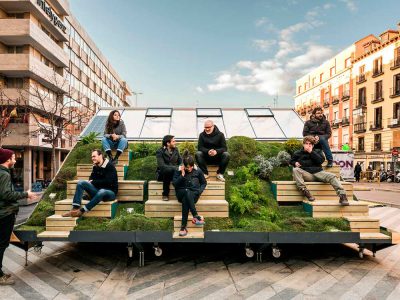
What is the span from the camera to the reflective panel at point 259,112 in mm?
11628

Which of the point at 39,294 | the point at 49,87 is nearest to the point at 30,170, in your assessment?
the point at 49,87

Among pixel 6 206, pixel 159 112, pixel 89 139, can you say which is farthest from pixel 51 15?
pixel 6 206

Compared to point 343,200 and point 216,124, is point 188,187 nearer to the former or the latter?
point 343,200

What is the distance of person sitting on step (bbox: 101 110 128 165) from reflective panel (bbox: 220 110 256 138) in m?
3.62

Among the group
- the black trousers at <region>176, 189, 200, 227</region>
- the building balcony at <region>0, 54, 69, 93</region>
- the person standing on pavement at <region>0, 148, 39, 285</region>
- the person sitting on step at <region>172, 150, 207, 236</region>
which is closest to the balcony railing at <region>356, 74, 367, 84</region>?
the building balcony at <region>0, 54, 69, 93</region>

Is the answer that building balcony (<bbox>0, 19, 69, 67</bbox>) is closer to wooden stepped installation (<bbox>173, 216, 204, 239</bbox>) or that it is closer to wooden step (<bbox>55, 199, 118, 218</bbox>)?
wooden step (<bbox>55, 199, 118, 218</bbox>)

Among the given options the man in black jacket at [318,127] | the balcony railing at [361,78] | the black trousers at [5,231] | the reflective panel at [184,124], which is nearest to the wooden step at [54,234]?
the black trousers at [5,231]

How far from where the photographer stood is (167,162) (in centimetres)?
694

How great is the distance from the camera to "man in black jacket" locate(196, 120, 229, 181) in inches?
292

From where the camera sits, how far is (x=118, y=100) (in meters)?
65.4

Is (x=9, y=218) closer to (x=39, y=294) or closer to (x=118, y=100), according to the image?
(x=39, y=294)

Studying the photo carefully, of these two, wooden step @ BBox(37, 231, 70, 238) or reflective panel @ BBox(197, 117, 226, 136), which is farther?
reflective panel @ BBox(197, 117, 226, 136)

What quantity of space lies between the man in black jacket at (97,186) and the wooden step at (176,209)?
851mm

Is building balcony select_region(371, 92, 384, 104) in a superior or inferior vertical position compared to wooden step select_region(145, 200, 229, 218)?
superior
